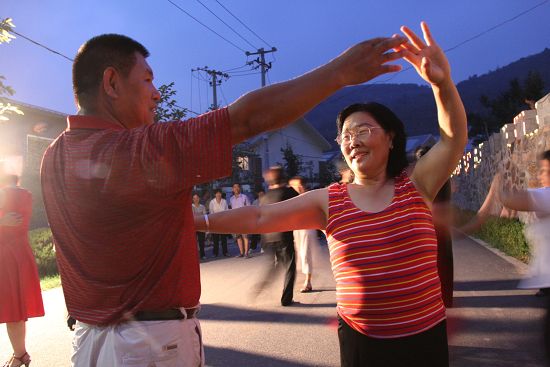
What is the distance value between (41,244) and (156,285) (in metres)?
12.6

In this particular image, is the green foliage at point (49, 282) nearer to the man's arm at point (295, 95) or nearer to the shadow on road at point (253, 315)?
the shadow on road at point (253, 315)

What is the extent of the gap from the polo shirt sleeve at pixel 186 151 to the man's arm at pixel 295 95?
42 mm

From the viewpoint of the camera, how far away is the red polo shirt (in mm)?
1376

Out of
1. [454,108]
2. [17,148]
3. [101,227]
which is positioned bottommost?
[101,227]

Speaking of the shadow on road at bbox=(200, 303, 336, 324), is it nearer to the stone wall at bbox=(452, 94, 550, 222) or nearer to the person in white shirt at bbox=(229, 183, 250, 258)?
the stone wall at bbox=(452, 94, 550, 222)

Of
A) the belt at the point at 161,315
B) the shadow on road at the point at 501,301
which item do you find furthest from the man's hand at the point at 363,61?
the shadow on road at the point at 501,301

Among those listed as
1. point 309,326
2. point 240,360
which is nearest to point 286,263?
point 309,326

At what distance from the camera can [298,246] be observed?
9.12 meters

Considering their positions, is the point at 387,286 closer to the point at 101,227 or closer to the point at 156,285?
the point at 156,285

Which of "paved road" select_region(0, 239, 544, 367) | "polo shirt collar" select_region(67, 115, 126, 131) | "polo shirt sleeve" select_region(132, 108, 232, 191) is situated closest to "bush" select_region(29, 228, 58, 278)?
"paved road" select_region(0, 239, 544, 367)

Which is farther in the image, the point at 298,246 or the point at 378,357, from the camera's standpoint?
the point at 298,246

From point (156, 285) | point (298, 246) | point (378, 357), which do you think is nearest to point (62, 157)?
point (156, 285)

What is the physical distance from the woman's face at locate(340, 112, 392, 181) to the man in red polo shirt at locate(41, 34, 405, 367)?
1.14 m

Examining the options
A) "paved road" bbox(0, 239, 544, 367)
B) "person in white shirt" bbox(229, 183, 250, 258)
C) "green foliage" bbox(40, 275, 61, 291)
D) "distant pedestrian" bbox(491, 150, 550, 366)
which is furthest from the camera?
"person in white shirt" bbox(229, 183, 250, 258)
